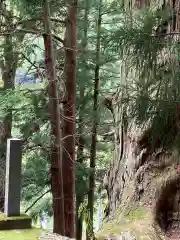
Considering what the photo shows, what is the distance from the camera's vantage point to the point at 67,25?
580 cm

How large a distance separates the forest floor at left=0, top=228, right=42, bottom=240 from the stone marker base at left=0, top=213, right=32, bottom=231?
8 cm

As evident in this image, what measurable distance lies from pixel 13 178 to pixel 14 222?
40cm

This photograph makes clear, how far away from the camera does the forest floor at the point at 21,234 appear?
324 cm

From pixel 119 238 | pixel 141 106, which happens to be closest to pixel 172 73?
pixel 141 106

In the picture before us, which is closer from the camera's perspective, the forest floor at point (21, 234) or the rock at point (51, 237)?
the rock at point (51, 237)

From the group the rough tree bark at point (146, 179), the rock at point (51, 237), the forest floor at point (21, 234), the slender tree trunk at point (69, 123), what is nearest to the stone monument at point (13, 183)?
the forest floor at point (21, 234)

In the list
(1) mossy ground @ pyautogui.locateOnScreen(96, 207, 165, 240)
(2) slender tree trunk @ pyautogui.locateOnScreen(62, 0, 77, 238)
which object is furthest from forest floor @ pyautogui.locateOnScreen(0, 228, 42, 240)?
(2) slender tree trunk @ pyautogui.locateOnScreen(62, 0, 77, 238)

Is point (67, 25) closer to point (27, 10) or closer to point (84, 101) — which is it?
point (27, 10)

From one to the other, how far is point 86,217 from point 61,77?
3249mm

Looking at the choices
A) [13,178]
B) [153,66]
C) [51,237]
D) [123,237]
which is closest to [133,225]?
[123,237]

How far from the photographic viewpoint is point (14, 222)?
3564mm

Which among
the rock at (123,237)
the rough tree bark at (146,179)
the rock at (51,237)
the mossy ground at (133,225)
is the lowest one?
the rock at (123,237)

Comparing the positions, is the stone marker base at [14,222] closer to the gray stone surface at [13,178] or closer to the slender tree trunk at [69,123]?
the gray stone surface at [13,178]

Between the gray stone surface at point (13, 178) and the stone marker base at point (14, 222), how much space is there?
0.08 meters
